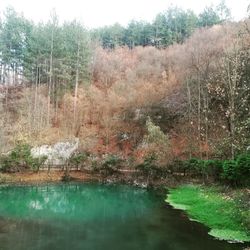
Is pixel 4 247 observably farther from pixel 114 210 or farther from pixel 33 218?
pixel 114 210

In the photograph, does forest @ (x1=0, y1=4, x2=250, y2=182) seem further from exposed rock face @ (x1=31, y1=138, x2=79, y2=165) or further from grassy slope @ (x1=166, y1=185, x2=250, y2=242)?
grassy slope @ (x1=166, y1=185, x2=250, y2=242)

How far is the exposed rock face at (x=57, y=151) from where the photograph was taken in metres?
44.8

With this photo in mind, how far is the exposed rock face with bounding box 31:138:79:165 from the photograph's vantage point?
147 ft

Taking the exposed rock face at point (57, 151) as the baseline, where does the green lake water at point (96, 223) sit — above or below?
below

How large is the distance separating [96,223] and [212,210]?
6.78 m

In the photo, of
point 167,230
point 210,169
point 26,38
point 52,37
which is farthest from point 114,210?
point 26,38

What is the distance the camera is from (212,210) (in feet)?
71.1

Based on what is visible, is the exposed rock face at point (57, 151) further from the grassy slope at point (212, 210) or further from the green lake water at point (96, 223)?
the grassy slope at point (212, 210)

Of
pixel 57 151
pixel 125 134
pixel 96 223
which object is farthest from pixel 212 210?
pixel 125 134

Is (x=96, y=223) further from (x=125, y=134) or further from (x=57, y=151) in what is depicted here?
(x=125, y=134)

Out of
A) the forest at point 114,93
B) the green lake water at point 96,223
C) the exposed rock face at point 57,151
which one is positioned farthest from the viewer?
the exposed rock face at point 57,151

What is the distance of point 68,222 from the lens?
20953 millimetres

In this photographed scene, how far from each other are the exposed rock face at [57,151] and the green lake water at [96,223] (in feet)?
37.5

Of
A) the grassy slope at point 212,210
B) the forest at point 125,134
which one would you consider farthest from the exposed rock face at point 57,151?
the grassy slope at point 212,210
